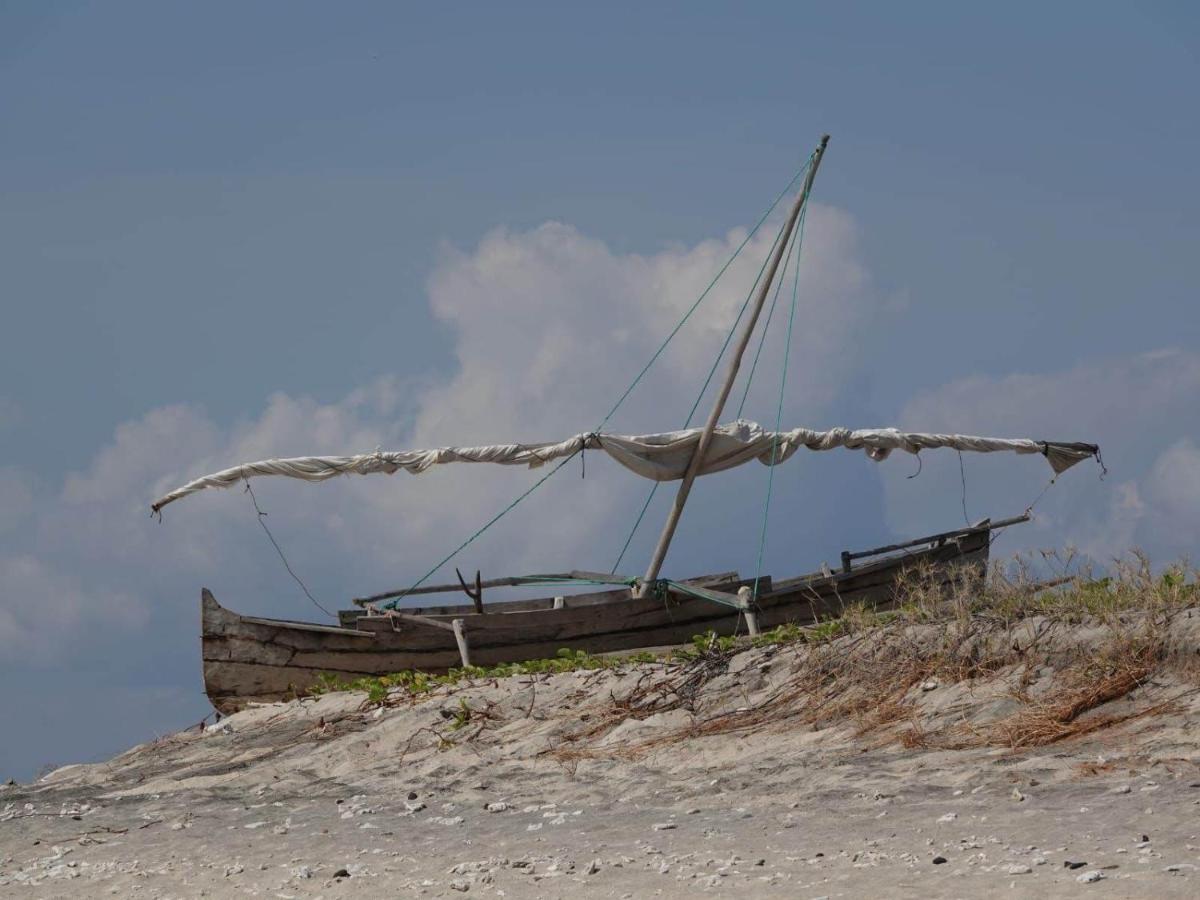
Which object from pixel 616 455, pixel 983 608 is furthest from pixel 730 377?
pixel 983 608

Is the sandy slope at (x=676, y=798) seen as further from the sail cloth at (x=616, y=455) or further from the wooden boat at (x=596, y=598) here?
the sail cloth at (x=616, y=455)

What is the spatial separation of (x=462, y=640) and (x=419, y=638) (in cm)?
165

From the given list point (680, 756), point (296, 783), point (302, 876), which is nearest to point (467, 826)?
point (302, 876)

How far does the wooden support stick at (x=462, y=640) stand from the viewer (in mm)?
18178

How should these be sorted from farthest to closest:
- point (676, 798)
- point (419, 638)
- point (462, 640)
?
point (419, 638) → point (462, 640) → point (676, 798)

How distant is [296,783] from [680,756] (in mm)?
3540

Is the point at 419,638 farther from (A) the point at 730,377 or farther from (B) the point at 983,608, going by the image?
(B) the point at 983,608

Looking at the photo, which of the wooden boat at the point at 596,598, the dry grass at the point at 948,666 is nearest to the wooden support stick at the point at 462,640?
the wooden boat at the point at 596,598

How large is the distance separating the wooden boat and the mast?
0.07ft

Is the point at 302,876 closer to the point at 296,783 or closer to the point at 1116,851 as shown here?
the point at 296,783

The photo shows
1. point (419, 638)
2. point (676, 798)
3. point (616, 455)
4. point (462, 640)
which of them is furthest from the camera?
point (616, 455)

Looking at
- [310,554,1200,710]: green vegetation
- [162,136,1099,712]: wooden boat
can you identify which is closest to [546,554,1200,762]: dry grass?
[310,554,1200,710]: green vegetation

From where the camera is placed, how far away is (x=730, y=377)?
861 inches

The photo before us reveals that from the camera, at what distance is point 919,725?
1042cm
